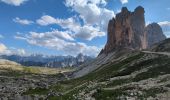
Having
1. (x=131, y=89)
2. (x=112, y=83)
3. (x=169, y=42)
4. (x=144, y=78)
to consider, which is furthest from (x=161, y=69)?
(x=169, y=42)

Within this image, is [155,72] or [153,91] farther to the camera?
[155,72]

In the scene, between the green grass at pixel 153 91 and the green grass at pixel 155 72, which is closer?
the green grass at pixel 153 91

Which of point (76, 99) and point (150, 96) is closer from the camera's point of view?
point (150, 96)

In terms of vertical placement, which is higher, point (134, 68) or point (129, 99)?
point (134, 68)

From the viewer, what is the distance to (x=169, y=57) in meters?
99.9

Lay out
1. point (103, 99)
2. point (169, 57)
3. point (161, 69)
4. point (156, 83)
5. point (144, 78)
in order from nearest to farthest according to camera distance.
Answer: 1. point (103, 99)
2. point (156, 83)
3. point (144, 78)
4. point (161, 69)
5. point (169, 57)

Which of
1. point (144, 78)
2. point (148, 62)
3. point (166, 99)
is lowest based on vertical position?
point (166, 99)

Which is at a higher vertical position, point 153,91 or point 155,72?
point 155,72

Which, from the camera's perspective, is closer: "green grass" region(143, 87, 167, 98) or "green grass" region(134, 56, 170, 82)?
"green grass" region(143, 87, 167, 98)

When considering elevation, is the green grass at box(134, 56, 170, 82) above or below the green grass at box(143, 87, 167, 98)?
above

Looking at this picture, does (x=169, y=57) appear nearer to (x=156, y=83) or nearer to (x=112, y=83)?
(x=112, y=83)

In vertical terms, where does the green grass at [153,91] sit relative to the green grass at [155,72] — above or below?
below

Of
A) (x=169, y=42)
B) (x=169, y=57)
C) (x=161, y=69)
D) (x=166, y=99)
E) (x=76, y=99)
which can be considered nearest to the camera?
(x=166, y=99)

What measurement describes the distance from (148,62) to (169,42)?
6359 centimetres
